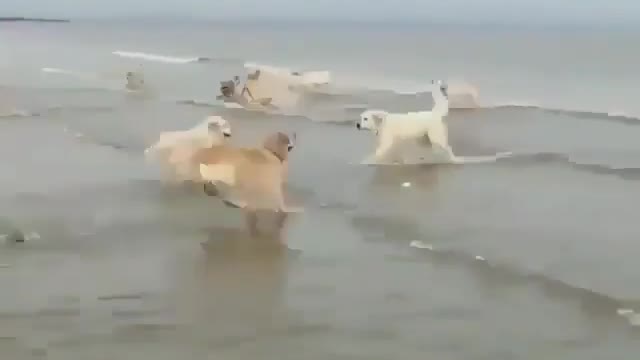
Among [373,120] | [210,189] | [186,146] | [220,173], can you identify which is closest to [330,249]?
[220,173]

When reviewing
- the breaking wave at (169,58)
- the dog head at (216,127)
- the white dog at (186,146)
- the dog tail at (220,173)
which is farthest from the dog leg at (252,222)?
the breaking wave at (169,58)

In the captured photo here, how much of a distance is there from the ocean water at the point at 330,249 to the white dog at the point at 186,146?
147 millimetres

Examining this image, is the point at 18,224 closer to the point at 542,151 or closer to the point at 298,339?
the point at 298,339

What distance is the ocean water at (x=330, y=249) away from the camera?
9.67 feet

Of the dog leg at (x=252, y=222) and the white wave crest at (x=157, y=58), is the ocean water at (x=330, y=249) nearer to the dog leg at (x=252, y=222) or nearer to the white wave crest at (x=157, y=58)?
the dog leg at (x=252, y=222)

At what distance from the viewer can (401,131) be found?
598 cm

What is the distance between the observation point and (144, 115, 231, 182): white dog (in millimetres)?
5039

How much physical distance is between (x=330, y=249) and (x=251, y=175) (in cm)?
60

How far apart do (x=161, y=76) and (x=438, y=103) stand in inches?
284

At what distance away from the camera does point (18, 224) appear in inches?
166

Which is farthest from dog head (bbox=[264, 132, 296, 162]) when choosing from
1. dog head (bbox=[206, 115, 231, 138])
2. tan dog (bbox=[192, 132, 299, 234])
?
dog head (bbox=[206, 115, 231, 138])

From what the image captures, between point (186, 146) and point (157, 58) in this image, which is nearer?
point (186, 146)

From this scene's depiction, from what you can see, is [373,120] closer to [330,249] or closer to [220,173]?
[220,173]

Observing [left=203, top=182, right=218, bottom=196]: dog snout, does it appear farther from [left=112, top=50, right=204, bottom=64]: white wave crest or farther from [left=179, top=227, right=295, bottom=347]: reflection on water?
[left=112, top=50, right=204, bottom=64]: white wave crest
